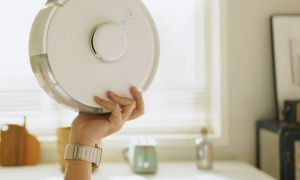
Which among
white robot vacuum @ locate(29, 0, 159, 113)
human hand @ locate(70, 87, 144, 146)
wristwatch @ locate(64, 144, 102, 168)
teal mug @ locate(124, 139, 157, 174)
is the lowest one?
teal mug @ locate(124, 139, 157, 174)

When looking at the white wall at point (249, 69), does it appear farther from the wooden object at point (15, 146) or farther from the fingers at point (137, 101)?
the fingers at point (137, 101)

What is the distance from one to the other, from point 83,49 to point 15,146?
48.5 inches

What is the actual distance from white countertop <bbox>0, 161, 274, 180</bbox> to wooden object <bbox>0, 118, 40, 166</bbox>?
0.04 m

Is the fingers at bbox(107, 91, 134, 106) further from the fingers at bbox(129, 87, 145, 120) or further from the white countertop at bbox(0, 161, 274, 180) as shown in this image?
the white countertop at bbox(0, 161, 274, 180)

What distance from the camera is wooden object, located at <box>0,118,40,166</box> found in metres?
2.01

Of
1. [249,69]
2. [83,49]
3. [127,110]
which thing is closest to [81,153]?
[127,110]

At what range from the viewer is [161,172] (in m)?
1.96

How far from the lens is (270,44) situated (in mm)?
2242

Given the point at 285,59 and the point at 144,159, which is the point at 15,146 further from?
the point at 285,59

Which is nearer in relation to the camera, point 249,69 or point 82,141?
point 82,141

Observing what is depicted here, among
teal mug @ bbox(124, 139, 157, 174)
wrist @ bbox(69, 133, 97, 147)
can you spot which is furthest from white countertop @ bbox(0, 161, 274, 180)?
wrist @ bbox(69, 133, 97, 147)

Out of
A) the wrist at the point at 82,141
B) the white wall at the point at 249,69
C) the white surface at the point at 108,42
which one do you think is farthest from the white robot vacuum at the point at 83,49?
the white wall at the point at 249,69

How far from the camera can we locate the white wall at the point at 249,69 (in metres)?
2.23

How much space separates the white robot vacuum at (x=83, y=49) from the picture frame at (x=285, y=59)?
137 centimetres
